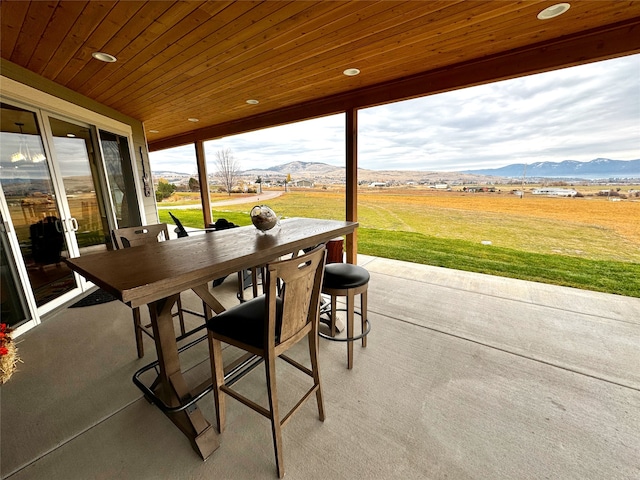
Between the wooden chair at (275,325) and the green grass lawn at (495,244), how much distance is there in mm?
2117

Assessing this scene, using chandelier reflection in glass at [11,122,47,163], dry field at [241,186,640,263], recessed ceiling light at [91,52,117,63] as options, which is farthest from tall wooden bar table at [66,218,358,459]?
dry field at [241,186,640,263]

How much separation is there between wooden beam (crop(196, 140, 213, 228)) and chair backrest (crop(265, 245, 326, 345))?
556 centimetres

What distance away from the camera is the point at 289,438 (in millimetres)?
1408

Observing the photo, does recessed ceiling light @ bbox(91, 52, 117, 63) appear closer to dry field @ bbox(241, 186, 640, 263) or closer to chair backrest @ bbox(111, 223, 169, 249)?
chair backrest @ bbox(111, 223, 169, 249)

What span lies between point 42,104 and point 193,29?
230 centimetres

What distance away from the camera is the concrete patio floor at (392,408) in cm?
126

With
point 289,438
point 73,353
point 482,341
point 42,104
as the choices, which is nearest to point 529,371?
point 482,341

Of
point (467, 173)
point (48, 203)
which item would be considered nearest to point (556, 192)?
point (467, 173)

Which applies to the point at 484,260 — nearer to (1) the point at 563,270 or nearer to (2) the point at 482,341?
(1) the point at 563,270

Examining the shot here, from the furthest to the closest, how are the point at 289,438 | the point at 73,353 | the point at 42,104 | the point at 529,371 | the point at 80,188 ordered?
the point at 80,188 → the point at 42,104 → the point at 73,353 → the point at 529,371 → the point at 289,438

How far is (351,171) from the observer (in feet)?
12.2

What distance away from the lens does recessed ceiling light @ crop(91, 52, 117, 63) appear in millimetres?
2383

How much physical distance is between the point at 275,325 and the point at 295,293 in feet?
0.68

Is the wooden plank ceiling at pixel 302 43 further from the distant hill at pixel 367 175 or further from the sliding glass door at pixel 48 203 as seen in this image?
the distant hill at pixel 367 175
